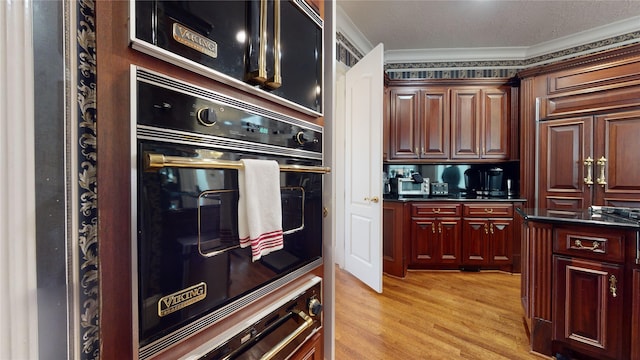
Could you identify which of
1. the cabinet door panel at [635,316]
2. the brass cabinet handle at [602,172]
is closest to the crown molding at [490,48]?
the brass cabinet handle at [602,172]

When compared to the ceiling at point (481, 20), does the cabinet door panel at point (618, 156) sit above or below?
below

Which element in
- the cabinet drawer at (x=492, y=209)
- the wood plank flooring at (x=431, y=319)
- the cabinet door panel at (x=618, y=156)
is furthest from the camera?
the cabinet drawer at (x=492, y=209)

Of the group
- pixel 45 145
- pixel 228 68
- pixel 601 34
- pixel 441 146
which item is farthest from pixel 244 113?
pixel 601 34

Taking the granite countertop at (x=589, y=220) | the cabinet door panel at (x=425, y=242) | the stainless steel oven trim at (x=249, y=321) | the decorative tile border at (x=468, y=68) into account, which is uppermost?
the decorative tile border at (x=468, y=68)

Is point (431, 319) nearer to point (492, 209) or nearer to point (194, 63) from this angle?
point (492, 209)

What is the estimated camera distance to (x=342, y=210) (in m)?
3.20

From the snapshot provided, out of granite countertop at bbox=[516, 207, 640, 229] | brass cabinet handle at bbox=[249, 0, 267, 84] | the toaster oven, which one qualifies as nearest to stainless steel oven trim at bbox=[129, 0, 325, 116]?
brass cabinet handle at bbox=[249, 0, 267, 84]

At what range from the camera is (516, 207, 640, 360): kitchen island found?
1409mm

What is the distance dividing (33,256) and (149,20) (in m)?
0.44

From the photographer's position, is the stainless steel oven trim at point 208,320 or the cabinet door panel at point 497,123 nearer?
the stainless steel oven trim at point 208,320

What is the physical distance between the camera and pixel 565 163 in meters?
2.86

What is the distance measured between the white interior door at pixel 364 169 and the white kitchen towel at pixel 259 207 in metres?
1.89

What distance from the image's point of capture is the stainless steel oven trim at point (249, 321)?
61 centimetres

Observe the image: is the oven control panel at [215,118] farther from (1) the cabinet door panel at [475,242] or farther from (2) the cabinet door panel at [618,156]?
(2) the cabinet door panel at [618,156]
